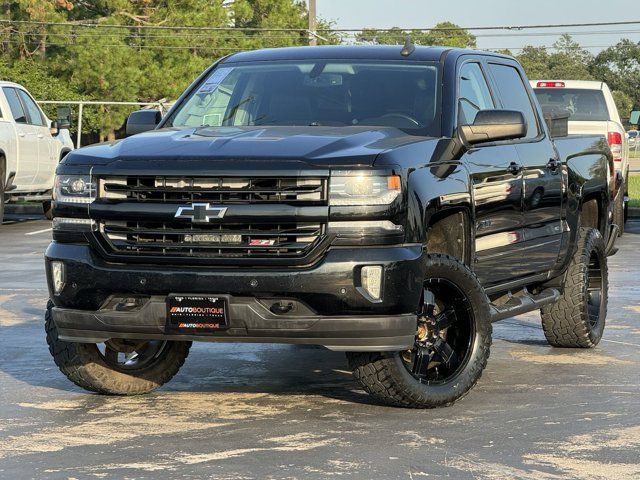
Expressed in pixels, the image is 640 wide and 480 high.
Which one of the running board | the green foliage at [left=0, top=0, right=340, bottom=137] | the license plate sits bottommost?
the green foliage at [left=0, top=0, right=340, bottom=137]

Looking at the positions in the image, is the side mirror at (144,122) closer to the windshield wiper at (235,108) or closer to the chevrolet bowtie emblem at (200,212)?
the windshield wiper at (235,108)

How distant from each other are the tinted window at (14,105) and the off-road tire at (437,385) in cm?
1560

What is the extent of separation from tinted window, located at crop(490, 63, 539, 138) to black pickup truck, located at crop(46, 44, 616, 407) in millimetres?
488

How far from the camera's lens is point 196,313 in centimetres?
708

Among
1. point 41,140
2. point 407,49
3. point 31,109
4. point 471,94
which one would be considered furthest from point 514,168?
point 41,140

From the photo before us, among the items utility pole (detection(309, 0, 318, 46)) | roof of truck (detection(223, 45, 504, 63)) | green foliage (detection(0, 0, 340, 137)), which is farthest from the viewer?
green foliage (detection(0, 0, 340, 137))

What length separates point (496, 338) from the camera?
34.7ft

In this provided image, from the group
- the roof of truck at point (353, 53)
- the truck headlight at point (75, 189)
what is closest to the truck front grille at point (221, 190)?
the truck headlight at point (75, 189)

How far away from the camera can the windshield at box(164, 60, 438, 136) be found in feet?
27.3

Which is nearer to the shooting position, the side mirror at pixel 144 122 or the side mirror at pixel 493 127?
the side mirror at pixel 493 127

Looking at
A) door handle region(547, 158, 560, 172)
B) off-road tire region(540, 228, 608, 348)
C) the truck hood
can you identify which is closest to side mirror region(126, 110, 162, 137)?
the truck hood

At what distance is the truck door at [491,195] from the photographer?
8.19m

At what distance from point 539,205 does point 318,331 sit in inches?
100

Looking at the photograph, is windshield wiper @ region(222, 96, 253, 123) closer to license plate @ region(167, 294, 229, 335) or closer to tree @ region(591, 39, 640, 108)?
license plate @ region(167, 294, 229, 335)
